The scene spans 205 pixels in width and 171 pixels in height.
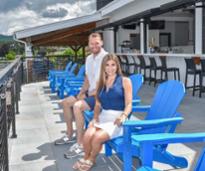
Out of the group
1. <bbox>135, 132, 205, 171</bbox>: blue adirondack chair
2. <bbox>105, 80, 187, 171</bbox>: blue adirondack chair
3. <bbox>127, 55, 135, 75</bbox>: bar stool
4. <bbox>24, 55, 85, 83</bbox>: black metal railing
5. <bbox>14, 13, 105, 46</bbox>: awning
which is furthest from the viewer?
<bbox>14, 13, 105, 46</bbox>: awning

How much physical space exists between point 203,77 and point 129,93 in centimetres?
567

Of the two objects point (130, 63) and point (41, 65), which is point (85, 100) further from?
point (41, 65)

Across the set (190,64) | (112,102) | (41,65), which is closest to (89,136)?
(112,102)

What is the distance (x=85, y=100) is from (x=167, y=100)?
3.64 ft

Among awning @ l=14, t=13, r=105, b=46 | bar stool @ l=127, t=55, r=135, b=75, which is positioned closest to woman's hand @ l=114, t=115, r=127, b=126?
bar stool @ l=127, t=55, r=135, b=75

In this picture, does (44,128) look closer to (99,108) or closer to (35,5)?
(99,108)

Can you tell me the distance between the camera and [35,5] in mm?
25172

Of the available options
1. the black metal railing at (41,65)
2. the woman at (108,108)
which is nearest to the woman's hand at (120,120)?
the woman at (108,108)

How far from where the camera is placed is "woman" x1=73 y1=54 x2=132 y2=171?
11.0 ft

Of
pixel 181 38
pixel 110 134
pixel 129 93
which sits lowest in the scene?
pixel 110 134

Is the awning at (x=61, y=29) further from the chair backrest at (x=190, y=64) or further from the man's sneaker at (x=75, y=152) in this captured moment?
the man's sneaker at (x=75, y=152)

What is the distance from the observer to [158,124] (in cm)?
304

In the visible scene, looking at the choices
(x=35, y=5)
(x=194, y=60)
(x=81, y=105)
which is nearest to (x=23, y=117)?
(x=81, y=105)

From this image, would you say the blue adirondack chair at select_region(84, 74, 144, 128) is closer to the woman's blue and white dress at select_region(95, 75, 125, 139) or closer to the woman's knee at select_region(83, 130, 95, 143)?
the woman's blue and white dress at select_region(95, 75, 125, 139)
